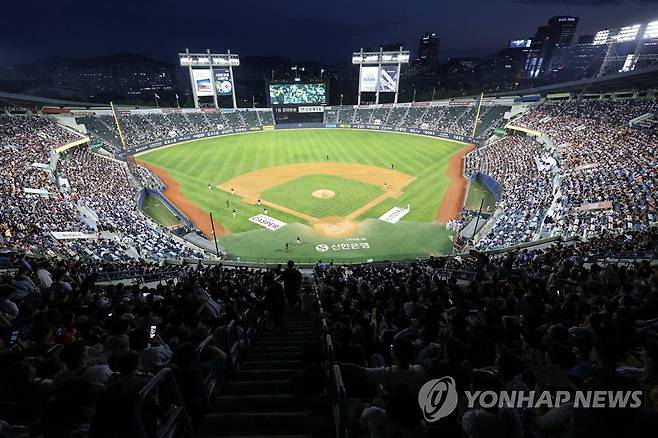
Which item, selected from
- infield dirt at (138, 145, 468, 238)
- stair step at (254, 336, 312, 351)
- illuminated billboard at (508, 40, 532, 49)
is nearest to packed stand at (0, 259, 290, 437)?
stair step at (254, 336, 312, 351)

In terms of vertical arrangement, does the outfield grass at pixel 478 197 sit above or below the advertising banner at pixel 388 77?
below

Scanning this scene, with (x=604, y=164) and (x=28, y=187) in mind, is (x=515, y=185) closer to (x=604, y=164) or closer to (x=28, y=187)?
(x=604, y=164)

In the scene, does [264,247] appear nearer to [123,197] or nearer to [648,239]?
[123,197]

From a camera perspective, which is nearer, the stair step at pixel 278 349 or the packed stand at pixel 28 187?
the stair step at pixel 278 349

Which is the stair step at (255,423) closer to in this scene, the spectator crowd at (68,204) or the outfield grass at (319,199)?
the spectator crowd at (68,204)

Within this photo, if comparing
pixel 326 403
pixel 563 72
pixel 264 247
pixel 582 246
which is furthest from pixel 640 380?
pixel 563 72

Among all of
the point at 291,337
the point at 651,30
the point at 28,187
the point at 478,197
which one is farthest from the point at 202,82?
the point at 291,337

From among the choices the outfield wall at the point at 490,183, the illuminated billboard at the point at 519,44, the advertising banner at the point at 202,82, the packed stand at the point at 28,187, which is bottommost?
the outfield wall at the point at 490,183

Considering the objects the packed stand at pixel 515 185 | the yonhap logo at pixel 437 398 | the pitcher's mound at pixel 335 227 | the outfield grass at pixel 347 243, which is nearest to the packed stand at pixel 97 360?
the yonhap logo at pixel 437 398
